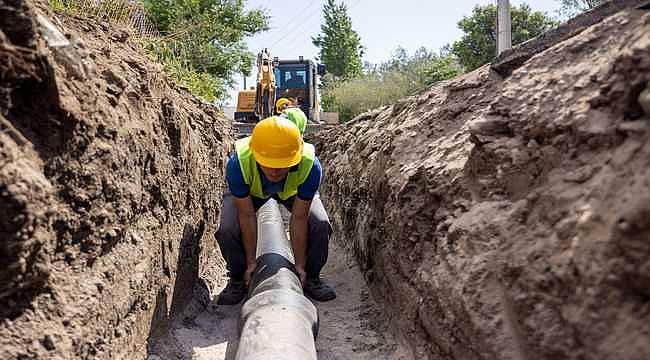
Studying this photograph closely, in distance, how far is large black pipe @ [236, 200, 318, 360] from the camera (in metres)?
2.62

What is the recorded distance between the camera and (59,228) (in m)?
2.21

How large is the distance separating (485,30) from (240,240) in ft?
89.4

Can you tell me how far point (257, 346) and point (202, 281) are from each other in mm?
2320

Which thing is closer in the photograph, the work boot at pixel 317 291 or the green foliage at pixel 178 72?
the work boot at pixel 317 291

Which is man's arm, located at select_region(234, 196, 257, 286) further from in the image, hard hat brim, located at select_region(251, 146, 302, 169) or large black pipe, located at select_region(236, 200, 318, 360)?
hard hat brim, located at select_region(251, 146, 302, 169)

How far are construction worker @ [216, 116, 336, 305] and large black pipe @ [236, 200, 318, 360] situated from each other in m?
0.19

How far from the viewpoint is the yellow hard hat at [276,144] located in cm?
383

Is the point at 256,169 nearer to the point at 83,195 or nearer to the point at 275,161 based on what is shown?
the point at 275,161

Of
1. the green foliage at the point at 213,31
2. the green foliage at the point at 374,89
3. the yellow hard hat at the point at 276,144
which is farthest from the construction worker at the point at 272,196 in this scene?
the green foliage at the point at 374,89

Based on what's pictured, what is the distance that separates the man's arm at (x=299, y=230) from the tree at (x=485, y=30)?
2557 centimetres

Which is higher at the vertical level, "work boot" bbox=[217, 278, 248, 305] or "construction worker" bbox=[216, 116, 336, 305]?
"construction worker" bbox=[216, 116, 336, 305]

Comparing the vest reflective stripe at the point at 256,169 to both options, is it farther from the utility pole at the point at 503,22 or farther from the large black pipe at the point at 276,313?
the utility pole at the point at 503,22

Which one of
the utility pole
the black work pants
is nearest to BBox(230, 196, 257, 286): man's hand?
the black work pants

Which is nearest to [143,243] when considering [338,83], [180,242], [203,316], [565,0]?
[180,242]
